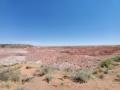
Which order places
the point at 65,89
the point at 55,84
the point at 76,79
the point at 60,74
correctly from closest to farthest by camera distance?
1. the point at 65,89
2. the point at 55,84
3. the point at 76,79
4. the point at 60,74

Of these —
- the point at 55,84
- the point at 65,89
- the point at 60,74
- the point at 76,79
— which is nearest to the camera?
the point at 65,89

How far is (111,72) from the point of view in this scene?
14984 millimetres

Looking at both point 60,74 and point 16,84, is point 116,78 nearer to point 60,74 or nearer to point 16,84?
point 60,74

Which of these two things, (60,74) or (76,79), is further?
(60,74)

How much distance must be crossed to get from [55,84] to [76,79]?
4.52 feet

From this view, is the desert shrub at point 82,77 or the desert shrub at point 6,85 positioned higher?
the desert shrub at point 82,77

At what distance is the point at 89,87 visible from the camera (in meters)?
11.8

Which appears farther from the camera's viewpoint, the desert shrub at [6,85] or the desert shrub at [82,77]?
the desert shrub at [82,77]

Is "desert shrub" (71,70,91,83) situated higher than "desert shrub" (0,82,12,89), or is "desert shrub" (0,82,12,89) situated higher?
"desert shrub" (71,70,91,83)

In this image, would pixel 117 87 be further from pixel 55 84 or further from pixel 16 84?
pixel 16 84

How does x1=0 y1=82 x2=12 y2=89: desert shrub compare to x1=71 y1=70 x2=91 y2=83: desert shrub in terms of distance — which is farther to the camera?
x1=71 y1=70 x2=91 y2=83: desert shrub

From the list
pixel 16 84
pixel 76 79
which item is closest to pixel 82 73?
pixel 76 79

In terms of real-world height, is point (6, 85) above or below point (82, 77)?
below

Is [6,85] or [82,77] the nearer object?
[6,85]
